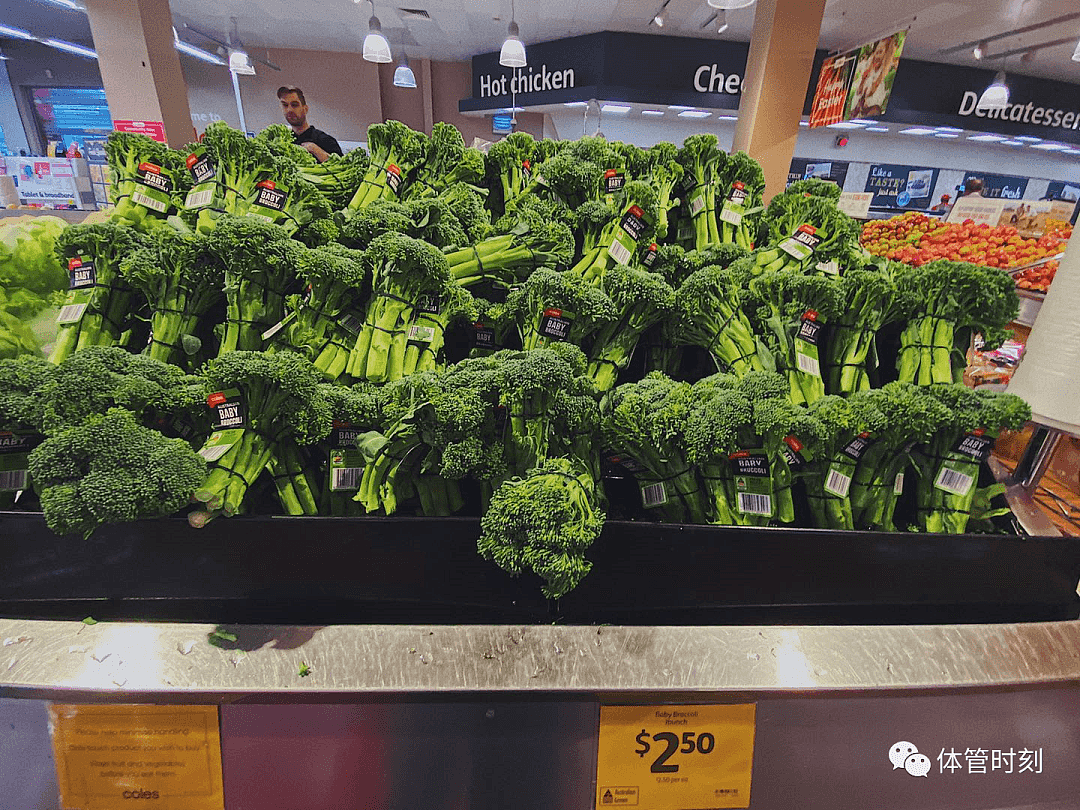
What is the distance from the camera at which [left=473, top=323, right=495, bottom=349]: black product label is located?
1026mm

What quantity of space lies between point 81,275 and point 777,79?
3186 mm

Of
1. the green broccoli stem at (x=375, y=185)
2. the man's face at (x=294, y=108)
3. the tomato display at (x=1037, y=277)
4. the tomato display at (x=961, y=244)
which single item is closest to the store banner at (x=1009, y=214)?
the tomato display at (x=961, y=244)

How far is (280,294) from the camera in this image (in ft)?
3.04

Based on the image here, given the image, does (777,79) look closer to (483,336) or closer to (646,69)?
(483,336)

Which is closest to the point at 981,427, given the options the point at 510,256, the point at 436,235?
the point at 510,256

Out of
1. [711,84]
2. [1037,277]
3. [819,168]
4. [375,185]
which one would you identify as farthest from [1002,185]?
[375,185]

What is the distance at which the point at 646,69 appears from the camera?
7.14 m

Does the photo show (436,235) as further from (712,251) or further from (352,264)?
(712,251)

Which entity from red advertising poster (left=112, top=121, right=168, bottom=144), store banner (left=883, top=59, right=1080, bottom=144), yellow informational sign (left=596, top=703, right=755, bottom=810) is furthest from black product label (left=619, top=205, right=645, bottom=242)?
store banner (left=883, top=59, right=1080, bottom=144)

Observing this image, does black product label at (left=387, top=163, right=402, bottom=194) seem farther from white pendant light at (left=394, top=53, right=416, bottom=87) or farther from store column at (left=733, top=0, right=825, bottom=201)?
white pendant light at (left=394, top=53, right=416, bottom=87)

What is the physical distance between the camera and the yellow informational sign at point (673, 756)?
658 millimetres

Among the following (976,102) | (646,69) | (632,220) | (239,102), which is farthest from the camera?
(239,102)

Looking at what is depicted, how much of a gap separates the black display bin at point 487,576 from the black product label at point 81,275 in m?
0.42

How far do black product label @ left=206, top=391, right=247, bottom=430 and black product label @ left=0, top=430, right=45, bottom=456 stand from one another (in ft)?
0.88
